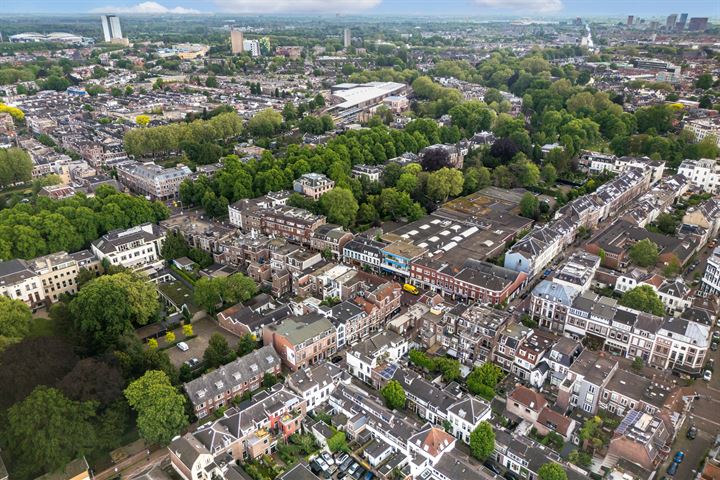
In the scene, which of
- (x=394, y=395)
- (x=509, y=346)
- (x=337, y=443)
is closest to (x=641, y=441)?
(x=509, y=346)

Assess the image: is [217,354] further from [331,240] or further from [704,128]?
[704,128]

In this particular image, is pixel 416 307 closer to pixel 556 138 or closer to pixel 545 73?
pixel 556 138

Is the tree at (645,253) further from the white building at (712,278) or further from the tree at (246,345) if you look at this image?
the tree at (246,345)

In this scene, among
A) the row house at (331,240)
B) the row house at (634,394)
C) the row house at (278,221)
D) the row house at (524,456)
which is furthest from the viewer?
the row house at (278,221)

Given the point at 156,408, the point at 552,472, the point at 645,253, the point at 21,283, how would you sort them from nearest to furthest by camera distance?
the point at 552,472, the point at 156,408, the point at 21,283, the point at 645,253

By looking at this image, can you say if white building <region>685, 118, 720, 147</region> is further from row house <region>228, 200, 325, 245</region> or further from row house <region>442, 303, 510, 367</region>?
row house <region>228, 200, 325, 245</region>

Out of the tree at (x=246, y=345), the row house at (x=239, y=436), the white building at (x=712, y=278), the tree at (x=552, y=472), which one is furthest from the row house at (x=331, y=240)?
the white building at (x=712, y=278)
